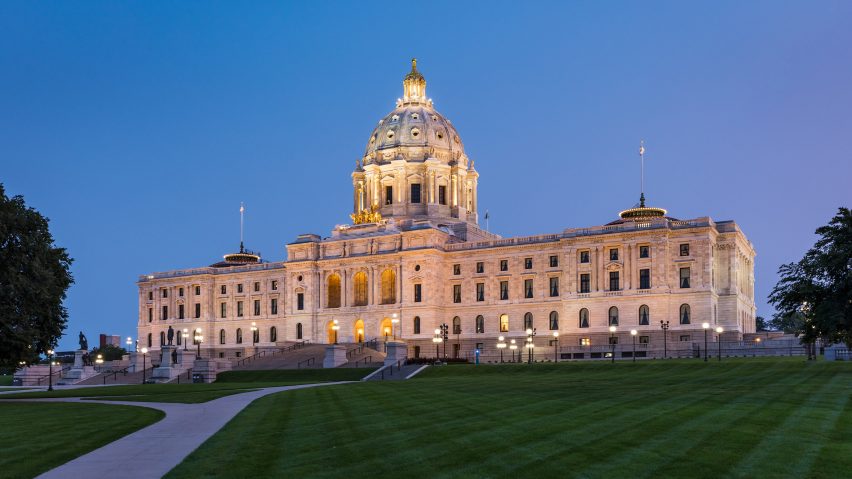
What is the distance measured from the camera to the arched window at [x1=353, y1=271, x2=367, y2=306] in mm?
120425

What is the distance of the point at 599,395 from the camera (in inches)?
1387

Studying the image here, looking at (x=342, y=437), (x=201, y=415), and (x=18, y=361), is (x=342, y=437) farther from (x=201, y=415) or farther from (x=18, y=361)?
(x=18, y=361)

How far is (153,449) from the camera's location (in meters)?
22.4

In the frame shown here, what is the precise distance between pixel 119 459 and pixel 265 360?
267 feet

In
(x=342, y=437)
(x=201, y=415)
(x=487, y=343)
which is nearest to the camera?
(x=342, y=437)

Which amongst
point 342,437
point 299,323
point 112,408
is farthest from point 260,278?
point 342,437

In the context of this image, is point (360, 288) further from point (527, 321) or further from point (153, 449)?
point (153, 449)

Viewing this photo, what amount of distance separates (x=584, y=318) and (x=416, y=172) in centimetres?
3703

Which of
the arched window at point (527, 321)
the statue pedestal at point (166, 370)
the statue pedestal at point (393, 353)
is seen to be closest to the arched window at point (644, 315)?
the arched window at point (527, 321)

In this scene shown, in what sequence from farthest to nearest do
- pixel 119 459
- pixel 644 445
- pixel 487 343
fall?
1. pixel 487 343
2. pixel 119 459
3. pixel 644 445

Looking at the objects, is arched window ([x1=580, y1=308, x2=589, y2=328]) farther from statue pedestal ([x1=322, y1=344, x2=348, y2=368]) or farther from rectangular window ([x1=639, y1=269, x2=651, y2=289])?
statue pedestal ([x1=322, y1=344, x2=348, y2=368])

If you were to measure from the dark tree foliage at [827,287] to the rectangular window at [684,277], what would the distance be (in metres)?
42.3

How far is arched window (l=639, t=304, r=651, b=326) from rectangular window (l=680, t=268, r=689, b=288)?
464 cm

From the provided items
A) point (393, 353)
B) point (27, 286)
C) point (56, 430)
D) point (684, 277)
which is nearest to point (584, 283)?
point (684, 277)
